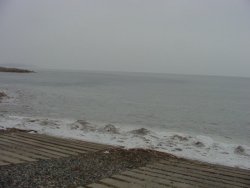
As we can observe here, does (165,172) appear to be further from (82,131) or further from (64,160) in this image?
(82,131)

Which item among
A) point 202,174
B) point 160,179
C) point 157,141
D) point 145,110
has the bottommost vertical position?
point 145,110

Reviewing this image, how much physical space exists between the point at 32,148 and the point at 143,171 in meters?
4.09

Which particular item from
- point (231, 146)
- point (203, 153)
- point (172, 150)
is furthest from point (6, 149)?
point (231, 146)

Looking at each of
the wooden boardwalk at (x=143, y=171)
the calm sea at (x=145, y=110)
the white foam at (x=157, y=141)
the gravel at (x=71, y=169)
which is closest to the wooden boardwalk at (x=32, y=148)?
the wooden boardwalk at (x=143, y=171)

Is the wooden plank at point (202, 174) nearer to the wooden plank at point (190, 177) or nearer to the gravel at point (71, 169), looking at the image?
the wooden plank at point (190, 177)

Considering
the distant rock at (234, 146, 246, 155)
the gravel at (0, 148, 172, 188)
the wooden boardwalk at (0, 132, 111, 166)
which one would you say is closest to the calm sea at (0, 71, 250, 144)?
the distant rock at (234, 146, 246, 155)

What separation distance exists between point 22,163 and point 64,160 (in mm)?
1256

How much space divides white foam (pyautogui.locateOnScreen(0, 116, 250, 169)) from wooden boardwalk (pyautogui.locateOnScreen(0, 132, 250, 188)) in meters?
2.64

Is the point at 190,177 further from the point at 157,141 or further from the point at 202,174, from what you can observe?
the point at 157,141

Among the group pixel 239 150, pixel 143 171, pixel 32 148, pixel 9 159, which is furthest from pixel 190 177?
pixel 239 150

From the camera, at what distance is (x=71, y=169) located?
8516 millimetres

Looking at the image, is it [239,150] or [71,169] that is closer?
[71,169]

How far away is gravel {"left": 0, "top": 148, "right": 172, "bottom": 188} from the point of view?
7.20 metres

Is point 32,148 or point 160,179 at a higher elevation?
point 160,179
